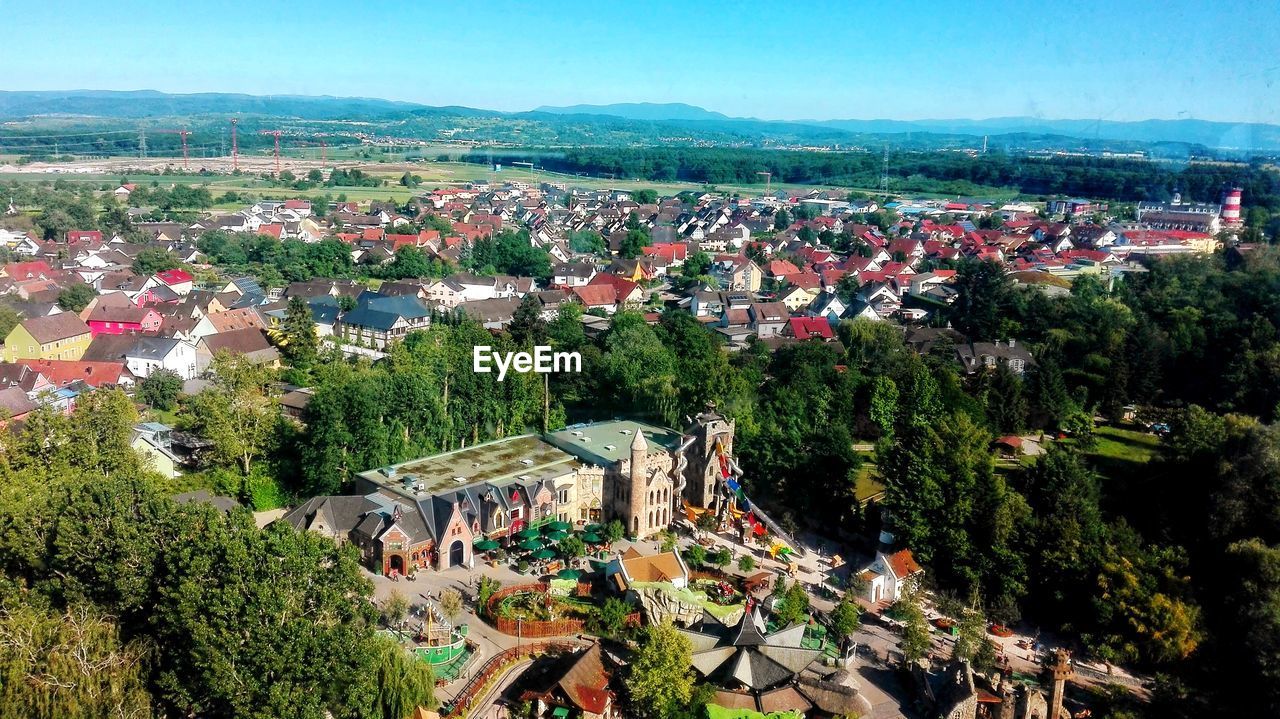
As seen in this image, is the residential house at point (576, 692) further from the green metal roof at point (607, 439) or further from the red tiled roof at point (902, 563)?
the green metal roof at point (607, 439)

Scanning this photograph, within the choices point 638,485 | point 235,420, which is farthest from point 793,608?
point 235,420

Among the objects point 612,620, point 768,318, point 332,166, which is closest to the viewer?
point 612,620

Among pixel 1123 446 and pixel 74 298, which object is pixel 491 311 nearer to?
pixel 74 298

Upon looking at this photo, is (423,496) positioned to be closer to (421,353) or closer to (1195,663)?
(421,353)

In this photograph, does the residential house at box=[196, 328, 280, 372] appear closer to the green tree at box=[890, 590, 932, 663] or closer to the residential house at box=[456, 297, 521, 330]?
the residential house at box=[456, 297, 521, 330]

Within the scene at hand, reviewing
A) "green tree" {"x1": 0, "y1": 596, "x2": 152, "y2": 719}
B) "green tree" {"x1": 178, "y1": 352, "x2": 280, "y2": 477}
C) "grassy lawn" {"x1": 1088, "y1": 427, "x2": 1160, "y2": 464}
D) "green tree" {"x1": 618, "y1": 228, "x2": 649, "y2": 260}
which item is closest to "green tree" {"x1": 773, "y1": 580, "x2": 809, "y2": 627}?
"green tree" {"x1": 0, "y1": 596, "x2": 152, "y2": 719}
